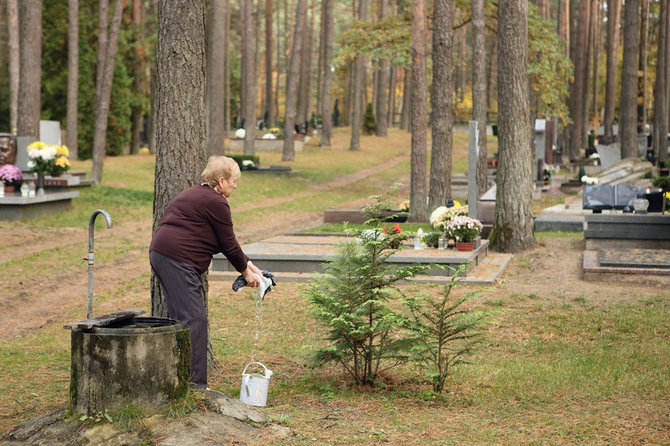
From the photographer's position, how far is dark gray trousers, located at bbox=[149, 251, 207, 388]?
6.23 meters

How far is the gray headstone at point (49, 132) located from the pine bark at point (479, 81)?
1254 centimetres

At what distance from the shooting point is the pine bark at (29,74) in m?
23.3

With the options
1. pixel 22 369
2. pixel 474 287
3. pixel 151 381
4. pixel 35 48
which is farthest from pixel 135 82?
pixel 151 381

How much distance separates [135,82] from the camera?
139 feet

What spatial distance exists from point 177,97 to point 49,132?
63.2 ft

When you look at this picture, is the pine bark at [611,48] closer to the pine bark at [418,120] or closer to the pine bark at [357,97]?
the pine bark at [357,97]

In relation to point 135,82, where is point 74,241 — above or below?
below

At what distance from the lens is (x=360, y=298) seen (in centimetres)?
721

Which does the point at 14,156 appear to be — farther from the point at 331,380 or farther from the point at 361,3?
the point at 361,3

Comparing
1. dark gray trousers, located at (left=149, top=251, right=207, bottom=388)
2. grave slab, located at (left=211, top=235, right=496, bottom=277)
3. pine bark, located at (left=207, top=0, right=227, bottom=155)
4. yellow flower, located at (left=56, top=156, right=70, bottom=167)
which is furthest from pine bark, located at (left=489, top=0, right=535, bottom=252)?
pine bark, located at (left=207, top=0, right=227, bottom=155)

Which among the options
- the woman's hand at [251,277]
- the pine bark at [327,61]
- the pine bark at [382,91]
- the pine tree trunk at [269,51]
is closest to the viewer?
the woman's hand at [251,277]

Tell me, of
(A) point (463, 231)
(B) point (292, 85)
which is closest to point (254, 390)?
(A) point (463, 231)

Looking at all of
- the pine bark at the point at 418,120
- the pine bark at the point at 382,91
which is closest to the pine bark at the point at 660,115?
the pine bark at the point at 382,91

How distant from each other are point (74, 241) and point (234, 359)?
10.1 metres
